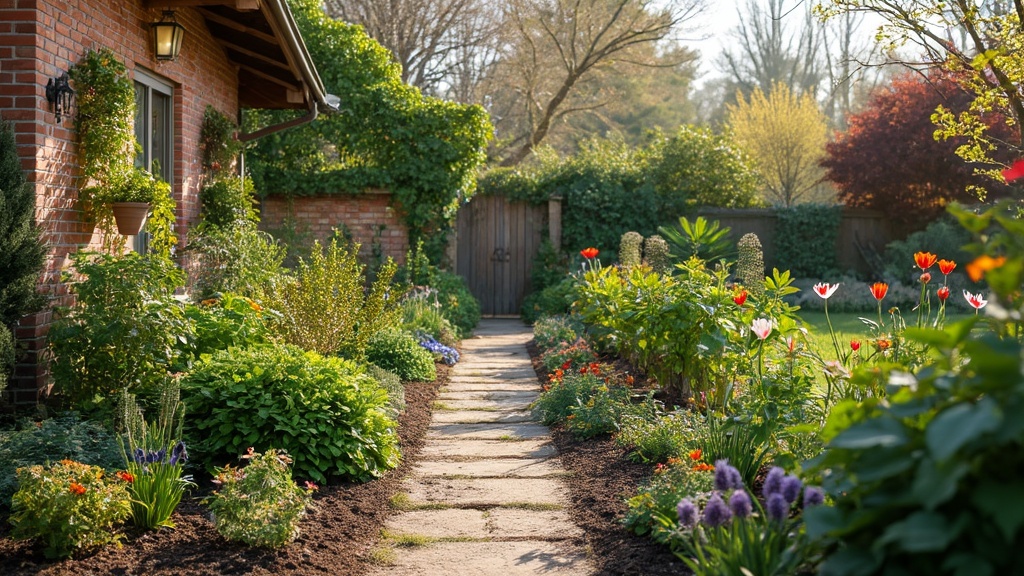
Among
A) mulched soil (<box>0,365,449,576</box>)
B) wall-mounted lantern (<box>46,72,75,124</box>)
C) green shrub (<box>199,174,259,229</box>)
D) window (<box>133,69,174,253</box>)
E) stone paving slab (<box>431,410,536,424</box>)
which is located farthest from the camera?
green shrub (<box>199,174,259,229</box>)

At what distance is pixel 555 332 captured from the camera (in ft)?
30.5

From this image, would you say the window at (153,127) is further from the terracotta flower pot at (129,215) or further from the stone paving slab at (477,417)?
the stone paving slab at (477,417)

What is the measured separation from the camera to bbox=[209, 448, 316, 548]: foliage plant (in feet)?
11.0

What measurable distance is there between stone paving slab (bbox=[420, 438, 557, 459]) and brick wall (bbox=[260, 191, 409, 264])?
24.3 feet

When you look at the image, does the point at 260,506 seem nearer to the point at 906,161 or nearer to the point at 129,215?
the point at 129,215

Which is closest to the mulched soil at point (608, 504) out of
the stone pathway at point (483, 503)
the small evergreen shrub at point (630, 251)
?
the stone pathway at point (483, 503)

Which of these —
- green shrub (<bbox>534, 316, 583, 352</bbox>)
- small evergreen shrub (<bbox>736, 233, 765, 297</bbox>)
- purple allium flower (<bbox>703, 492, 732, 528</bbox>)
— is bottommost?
green shrub (<bbox>534, 316, 583, 352</bbox>)

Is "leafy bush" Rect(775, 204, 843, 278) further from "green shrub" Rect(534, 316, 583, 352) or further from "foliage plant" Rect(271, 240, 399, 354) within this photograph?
"foliage plant" Rect(271, 240, 399, 354)

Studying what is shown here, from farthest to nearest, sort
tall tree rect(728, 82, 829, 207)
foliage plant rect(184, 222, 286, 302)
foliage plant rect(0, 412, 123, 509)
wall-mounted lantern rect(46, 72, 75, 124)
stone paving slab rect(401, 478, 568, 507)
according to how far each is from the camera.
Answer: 1. tall tree rect(728, 82, 829, 207)
2. foliage plant rect(184, 222, 286, 302)
3. wall-mounted lantern rect(46, 72, 75, 124)
4. stone paving slab rect(401, 478, 568, 507)
5. foliage plant rect(0, 412, 123, 509)

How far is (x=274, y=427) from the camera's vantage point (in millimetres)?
4402

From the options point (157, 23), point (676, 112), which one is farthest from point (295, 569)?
point (676, 112)

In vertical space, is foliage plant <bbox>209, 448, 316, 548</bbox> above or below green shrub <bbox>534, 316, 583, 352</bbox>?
below

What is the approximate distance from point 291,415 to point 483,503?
1071 mm

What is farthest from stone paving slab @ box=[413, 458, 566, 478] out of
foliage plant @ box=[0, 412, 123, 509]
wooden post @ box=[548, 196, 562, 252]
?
wooden post @ box=[548, 196, 562, 252]
